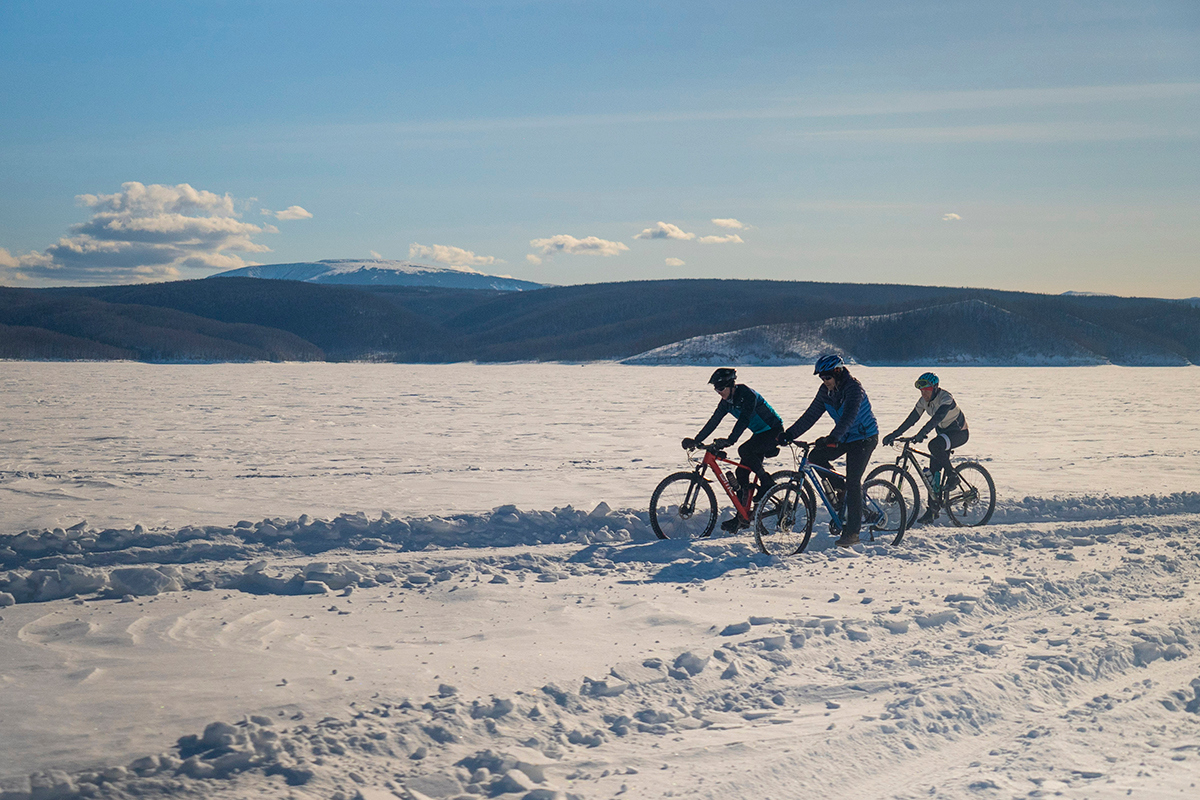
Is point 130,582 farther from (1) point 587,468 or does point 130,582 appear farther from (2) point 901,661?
(1) point 587,468

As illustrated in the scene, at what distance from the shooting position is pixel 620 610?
646cm

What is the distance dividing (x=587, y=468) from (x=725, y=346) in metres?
115

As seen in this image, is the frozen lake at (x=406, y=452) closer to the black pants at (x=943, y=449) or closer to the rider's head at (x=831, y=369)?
the black pants at (x=943, y=449)

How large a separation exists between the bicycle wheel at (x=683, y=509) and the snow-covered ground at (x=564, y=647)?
0.33 metres

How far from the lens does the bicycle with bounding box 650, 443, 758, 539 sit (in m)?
8.66

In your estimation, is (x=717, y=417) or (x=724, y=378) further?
(x=717, y=417)

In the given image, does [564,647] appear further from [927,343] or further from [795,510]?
[927,343]

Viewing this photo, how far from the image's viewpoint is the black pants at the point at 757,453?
853 cm

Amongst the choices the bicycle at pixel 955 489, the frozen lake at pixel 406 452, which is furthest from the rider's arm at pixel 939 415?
the frozen lake at pixel 406 452

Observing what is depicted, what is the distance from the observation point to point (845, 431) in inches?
319

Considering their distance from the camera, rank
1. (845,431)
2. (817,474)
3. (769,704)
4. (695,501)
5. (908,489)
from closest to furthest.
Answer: (769,704) < (845,431) < (817,474) < (695,501) < (908,489)

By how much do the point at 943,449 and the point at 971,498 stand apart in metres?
0.76

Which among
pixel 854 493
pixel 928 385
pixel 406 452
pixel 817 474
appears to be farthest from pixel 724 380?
pixel 406 452

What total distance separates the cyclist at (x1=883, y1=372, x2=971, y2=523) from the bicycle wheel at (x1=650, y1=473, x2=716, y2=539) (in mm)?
2230
